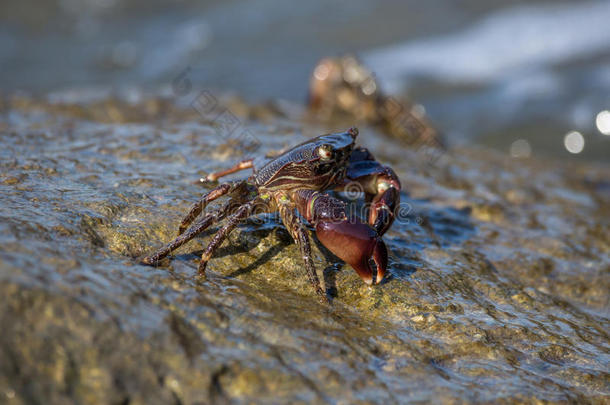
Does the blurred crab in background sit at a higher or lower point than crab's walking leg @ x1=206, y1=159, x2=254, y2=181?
higher

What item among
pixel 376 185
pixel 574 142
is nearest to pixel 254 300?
pixel 376 185

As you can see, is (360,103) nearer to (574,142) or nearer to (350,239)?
(574,142)

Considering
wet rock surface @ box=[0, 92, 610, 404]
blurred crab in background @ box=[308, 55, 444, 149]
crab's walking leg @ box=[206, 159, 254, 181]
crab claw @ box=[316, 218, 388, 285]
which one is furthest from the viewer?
blurred crab in background @ box=[308, 55, 444, 149]

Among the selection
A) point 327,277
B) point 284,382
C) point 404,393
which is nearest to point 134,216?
point 327,277

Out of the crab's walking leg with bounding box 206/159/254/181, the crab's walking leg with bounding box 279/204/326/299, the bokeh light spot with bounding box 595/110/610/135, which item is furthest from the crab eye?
the bokeh light spot with bounding box 595/110/610/135

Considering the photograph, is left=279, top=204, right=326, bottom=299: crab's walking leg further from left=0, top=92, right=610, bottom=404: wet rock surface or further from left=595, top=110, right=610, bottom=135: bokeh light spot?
left=595, top=110, right=610, bottom=135: bokeh light spot

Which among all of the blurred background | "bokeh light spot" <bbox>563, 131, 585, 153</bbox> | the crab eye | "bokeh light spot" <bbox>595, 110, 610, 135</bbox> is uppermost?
the blurred background

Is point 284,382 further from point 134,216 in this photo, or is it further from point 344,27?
point 344,27
